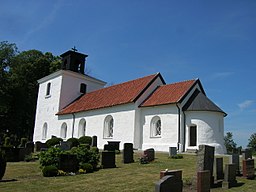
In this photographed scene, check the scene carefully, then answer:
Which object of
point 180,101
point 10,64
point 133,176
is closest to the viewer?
point 133,176

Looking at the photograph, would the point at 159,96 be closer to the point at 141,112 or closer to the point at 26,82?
the point at 141,112

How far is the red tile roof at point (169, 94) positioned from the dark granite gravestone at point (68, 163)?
10.8 m

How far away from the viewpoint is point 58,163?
1180cm

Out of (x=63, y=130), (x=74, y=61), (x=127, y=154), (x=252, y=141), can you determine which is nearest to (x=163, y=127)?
(x=127, y=154)

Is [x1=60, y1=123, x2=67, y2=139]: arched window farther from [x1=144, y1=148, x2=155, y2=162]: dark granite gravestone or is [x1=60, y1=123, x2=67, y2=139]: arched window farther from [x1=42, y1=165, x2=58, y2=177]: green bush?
[x1=42, y1=165, x2=58, y2=177]: green bush

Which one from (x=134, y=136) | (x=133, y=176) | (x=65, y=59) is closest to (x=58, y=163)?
(x=133, y=176)

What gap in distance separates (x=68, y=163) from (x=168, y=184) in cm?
640

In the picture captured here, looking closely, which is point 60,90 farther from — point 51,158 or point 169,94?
point 51,158

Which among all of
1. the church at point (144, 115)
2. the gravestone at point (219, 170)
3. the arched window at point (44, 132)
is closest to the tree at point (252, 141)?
the church at point (144, 115)

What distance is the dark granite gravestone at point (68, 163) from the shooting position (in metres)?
11.7

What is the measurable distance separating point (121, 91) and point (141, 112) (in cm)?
446

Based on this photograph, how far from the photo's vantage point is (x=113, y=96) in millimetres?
27062

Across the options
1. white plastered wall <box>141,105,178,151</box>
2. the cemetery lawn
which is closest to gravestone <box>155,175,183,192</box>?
the cemetery lawn

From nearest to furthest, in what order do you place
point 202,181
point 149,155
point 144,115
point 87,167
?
point 202,181, point 87,167, point 149,155, point 144,115
